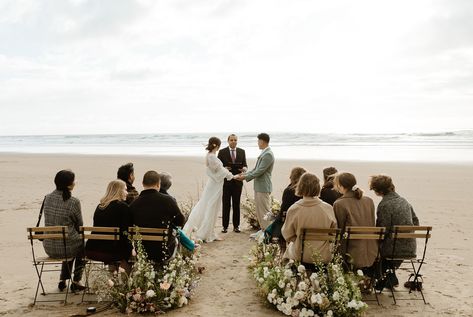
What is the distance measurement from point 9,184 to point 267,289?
1469cm

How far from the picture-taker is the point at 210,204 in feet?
29.5

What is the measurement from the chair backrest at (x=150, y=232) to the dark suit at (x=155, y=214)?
0.46ft

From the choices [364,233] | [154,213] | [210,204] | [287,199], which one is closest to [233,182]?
[210,204]

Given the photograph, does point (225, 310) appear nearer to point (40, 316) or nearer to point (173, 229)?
point (173, 229)

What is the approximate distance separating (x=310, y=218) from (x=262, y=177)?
141 inches

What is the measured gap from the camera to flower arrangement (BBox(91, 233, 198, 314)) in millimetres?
5211

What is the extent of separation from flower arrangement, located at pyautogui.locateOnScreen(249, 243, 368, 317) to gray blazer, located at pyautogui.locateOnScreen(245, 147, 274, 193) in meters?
3.35

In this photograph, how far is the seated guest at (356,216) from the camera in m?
5.66

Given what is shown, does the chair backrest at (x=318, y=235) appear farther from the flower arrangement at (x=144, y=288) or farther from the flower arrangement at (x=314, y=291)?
the flower arrangement at (x=144, y=288)

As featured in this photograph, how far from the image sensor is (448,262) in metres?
7.61

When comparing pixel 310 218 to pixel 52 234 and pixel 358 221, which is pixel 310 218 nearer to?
pixel 358 221

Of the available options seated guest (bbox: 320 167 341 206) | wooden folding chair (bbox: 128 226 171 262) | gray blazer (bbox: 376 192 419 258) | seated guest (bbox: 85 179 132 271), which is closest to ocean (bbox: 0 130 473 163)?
seated guest (bbox: 320 167 341 206)

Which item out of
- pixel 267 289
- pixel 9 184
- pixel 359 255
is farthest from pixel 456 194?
pixel 9 184

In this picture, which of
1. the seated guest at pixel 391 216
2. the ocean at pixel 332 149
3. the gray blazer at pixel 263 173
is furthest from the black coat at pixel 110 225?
the ocean at pixel 332 149
